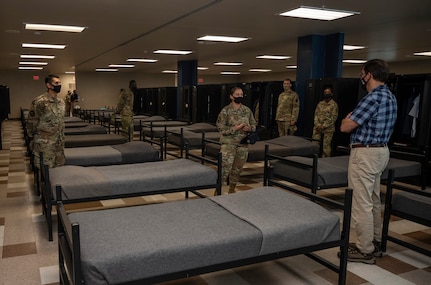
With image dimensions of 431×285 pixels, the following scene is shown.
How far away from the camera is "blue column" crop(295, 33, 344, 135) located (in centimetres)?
800

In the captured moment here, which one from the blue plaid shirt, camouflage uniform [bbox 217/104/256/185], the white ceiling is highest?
the white ceiling

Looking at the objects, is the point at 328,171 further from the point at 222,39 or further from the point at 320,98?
the point at 222,39

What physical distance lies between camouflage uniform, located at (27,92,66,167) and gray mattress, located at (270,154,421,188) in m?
3.06

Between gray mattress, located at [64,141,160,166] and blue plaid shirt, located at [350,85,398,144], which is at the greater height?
blue plaid shirt, located at [350,85,398,144]

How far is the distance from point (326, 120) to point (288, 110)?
128 cm

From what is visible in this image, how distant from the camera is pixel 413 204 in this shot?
3.41 meters

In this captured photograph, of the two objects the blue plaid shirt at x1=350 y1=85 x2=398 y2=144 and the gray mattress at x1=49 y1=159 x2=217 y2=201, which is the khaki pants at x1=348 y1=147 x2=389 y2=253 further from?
the gray mattress at x1=49 y1=159 x2=217 y2=201

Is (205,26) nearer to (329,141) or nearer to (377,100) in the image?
(329,141)

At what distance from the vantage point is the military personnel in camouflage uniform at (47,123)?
5094 millimetres

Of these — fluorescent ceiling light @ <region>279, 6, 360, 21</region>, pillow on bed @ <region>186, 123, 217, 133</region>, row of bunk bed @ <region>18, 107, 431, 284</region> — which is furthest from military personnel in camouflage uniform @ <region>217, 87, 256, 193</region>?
pillow on bed @ <region>186, 123, 217, 133</region>

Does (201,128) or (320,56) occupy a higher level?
(320,56)

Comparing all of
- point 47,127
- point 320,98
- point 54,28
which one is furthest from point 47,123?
point 320,98

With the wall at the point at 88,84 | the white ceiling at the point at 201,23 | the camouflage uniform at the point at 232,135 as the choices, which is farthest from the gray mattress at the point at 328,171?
the wall at the point at 88,84

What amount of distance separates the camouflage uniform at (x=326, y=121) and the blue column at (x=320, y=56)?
114 centimetres
